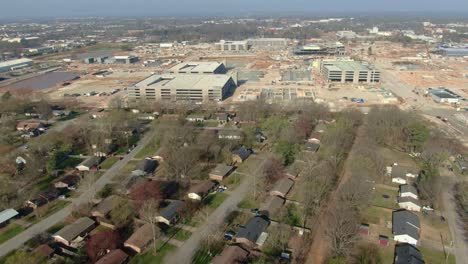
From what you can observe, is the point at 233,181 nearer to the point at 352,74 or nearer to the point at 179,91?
the point at 179,91

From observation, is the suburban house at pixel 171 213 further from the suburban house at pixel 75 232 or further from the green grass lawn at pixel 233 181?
the green grass lawn at pixel 233 181

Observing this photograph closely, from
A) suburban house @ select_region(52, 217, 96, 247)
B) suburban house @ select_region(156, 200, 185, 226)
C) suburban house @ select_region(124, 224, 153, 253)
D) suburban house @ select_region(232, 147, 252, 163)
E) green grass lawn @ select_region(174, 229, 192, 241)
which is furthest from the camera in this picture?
suburban house @ select_region(232, 147, 252, 163)

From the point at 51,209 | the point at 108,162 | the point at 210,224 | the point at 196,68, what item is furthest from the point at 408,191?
the point at 196,68

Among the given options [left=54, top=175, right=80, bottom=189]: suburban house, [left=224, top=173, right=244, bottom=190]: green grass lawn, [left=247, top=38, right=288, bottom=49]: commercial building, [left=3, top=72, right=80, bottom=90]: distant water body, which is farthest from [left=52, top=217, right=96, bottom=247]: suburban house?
[left=247, top=38, right=288, bottom=49]: commercial building

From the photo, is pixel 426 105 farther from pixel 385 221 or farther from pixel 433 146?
pixel 385 221

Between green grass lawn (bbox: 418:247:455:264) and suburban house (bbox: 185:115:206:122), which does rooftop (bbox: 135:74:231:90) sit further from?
green grass lawn (bbox: 418:247:455:264)

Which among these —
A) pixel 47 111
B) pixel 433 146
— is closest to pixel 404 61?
pixel 433 146
